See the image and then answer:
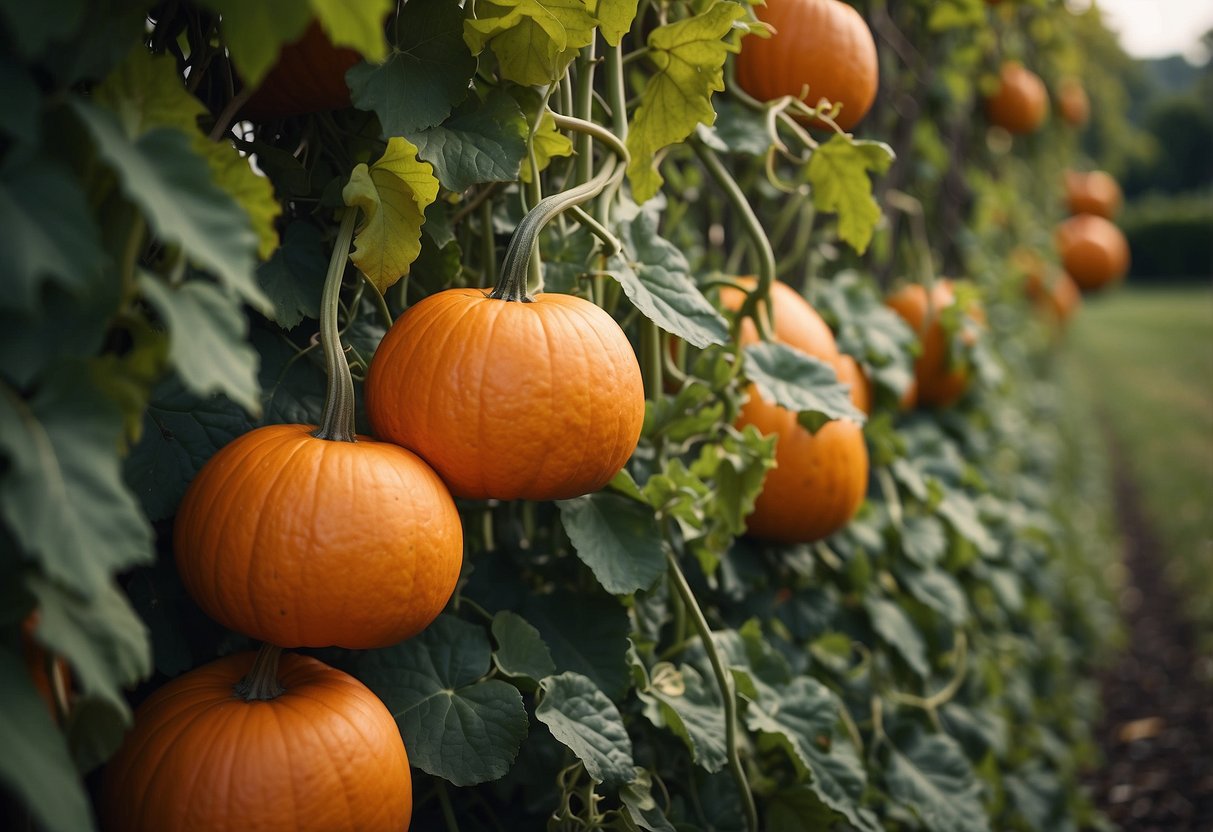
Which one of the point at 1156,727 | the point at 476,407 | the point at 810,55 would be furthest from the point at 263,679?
the point at 1156,727

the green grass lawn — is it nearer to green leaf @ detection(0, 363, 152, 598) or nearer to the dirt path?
the dirt path

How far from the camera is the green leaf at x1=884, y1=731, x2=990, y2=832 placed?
1.74 meters

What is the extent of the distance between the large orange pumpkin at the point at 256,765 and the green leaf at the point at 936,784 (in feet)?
3.65

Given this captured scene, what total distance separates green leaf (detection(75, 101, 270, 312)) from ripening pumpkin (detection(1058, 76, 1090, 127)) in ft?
15.9

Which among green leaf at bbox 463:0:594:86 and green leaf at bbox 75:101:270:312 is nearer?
green leaf at bbox 75:101:270:312

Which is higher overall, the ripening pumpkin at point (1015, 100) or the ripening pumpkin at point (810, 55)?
the ripening pumpkin at point (810, 55)

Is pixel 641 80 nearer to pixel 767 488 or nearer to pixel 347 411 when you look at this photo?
pixel 767 488

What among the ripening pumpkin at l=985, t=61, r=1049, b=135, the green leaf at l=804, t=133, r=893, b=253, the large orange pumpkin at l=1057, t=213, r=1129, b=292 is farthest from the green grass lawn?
the green leaf at l=804, t=133, r=893, b=253

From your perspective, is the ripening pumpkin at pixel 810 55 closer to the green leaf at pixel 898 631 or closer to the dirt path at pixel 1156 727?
the green leaf at pixel 898 631

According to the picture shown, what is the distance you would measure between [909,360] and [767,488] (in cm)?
67

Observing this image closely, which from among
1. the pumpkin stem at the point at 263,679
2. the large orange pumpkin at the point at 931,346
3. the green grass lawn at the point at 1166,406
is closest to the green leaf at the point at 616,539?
the pumpkin stem at the point at 263,679

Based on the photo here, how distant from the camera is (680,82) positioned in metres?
1.20

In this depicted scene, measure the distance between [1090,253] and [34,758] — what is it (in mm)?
6897

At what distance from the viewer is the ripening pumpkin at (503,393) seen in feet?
3.21
